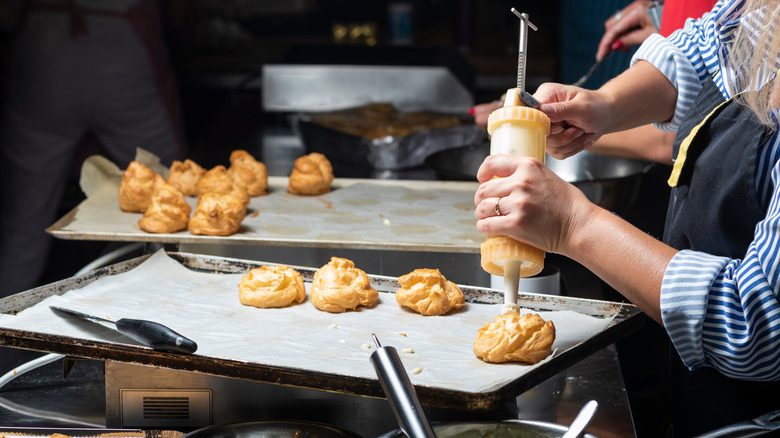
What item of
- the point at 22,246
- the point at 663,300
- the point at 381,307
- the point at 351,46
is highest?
the point at 351,46

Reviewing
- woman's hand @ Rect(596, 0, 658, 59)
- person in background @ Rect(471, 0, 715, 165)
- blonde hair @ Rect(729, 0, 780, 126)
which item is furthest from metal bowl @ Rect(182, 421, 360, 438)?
woman's hand @ Rect(596, 0, 658, 59)

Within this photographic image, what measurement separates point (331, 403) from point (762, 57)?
3.08ft

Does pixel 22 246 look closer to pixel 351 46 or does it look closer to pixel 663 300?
pixel 351 46

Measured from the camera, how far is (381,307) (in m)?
1.75

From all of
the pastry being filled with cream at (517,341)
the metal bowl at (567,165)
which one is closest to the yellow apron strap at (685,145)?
the pastry being filled with cream at (517,341)

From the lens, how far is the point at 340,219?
242cm

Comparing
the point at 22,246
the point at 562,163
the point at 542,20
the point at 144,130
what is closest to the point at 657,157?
the point at 562,163

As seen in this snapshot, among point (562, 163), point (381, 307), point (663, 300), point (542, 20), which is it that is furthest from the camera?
point (542, 20)

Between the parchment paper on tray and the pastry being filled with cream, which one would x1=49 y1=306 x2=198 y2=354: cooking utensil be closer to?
the parchment paper on tray

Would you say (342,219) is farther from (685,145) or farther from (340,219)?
(685,145)

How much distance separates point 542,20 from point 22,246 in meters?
5.35

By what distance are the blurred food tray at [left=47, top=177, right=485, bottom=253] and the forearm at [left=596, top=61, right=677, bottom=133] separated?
0.54 metres

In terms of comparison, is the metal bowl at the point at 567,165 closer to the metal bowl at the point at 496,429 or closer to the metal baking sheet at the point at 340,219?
the metal baking sheet at the point at 340,219

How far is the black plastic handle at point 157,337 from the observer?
4.43ft
